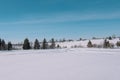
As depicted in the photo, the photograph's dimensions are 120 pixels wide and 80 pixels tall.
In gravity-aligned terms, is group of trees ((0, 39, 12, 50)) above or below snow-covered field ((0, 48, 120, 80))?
above

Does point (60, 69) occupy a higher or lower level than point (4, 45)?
lower

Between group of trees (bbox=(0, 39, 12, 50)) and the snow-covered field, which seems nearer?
the snow-covered field

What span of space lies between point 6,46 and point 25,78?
44211 millimetres

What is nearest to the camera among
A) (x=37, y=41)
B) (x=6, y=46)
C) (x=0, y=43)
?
(x=0, y=43)

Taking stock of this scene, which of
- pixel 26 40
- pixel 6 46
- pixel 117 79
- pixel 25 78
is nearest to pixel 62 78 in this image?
pixel 25 78

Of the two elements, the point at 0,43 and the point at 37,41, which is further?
the point at 37,41

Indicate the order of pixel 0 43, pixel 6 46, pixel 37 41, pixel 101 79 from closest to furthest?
pixel 101 79, pixel 0 43, pixel 6 46, pixel 37 41

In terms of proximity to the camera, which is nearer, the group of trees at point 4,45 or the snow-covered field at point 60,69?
the snow-covered field at point 60,69

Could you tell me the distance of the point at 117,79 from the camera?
249 inches

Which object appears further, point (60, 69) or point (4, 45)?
point (4, 45)

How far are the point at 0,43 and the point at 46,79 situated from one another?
135 ft

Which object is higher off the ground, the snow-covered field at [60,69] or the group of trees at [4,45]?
the group of trees at [4,45]

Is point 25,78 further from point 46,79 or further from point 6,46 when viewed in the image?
point 6,46

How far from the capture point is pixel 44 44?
5316 cm
